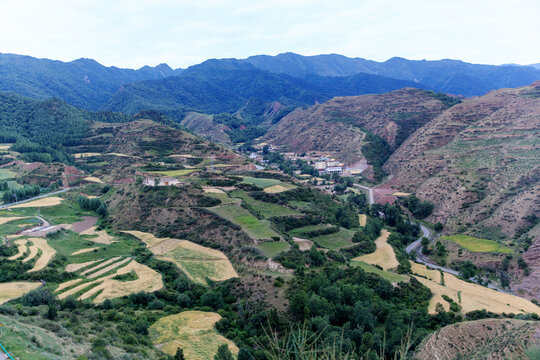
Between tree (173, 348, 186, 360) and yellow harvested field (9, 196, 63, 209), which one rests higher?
yellow harvested field (9, 196, 63, 209)

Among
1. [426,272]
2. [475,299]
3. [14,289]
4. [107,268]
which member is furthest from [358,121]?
[14,289]

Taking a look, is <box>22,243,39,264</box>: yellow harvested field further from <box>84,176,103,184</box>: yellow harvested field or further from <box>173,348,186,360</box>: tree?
<box>84,176,103,184</box>: yellow harvested field

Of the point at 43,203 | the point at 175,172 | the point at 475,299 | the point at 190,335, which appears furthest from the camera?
the point at 175,172

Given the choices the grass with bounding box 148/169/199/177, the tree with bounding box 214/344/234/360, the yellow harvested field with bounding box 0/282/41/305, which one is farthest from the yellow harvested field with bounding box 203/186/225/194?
the tree with bounding box 214/344/234/360

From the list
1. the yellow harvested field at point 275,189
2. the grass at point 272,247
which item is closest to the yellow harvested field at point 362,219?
the yellow harvested field at point 275,189

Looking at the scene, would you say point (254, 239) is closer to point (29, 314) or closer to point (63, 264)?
point (63, 264)

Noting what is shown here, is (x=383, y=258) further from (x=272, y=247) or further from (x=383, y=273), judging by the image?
(x=272, y=247)

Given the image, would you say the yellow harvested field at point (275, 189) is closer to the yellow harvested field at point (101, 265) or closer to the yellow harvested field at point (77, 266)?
the yellow harvested field at point (101, 265)
